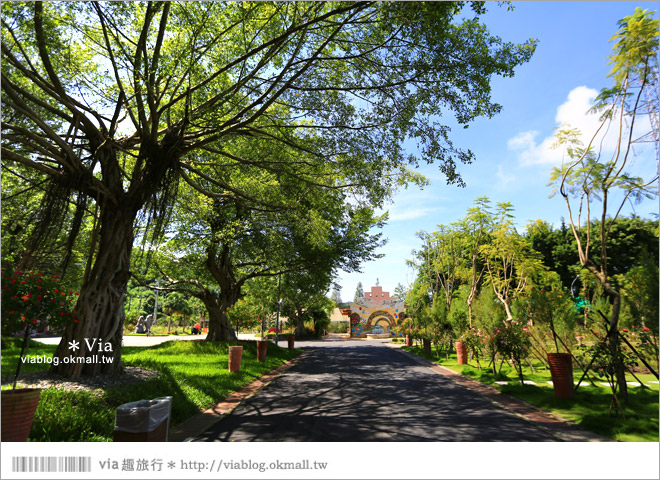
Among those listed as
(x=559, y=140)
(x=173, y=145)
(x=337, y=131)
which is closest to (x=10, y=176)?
(x=173, y=145)

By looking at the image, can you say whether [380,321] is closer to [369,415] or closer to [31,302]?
[369,415]

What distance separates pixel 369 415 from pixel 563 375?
168 inches

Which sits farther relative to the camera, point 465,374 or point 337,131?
point 465,374

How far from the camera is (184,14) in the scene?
5.93 meters

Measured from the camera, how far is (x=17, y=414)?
392 cm

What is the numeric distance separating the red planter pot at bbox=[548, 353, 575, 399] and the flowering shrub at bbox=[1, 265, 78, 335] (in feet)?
28.9

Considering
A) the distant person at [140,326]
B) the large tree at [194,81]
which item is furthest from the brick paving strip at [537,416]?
the distant person at [140,326]

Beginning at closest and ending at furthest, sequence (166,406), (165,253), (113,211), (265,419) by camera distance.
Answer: (166,406) < (265,419) < (113,211) < (165,253)

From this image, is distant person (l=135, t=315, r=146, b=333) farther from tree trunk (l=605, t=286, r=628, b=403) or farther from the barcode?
→ tree trunk (l=605, t=286, r=628, b=403)

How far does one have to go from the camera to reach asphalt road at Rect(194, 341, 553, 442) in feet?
17.1

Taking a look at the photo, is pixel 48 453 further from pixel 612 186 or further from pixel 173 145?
pixel 612 186

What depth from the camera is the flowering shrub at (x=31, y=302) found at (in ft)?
14.2

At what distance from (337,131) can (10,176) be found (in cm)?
923

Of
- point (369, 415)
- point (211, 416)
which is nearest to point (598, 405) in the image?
point (369, 415)
